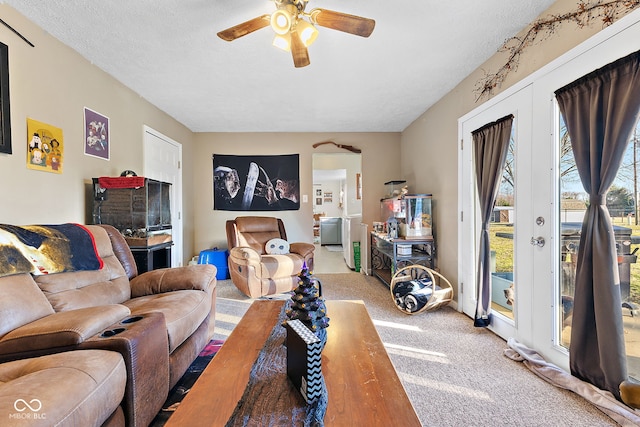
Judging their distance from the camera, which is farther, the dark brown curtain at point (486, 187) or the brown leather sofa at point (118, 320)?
the dark brown curtain at point (486, 187)

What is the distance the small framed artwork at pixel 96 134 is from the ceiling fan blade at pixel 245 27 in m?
1.58

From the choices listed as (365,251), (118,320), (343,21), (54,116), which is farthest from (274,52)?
(365,251)

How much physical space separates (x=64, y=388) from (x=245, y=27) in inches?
74.5

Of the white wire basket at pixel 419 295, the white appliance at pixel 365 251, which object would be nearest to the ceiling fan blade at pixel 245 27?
the white wire basket at pixel 419 295

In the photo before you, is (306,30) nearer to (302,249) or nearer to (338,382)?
(338,382)

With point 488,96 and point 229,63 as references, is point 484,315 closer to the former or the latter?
point 488,96

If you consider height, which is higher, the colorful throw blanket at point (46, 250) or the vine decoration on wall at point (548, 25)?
the vine decoration on wall at point (548, 25)

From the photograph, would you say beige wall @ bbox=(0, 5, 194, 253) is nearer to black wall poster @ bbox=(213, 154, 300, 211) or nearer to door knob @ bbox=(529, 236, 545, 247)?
black wall poster @ bbox=(213, 154, 300, 211)

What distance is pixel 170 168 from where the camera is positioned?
→ 391 cm

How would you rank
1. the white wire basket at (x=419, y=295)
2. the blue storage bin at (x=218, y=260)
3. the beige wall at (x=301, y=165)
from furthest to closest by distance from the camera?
1. the beige wall at (x=301, y=165)
2. the blue storage bin at (x=218, y=260)
3. the white wire basket at (x=419, y=295)

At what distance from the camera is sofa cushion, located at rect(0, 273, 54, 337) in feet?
4.08

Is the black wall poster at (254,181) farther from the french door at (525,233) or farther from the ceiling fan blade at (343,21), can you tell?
the ceiling fan blade at (343,21)

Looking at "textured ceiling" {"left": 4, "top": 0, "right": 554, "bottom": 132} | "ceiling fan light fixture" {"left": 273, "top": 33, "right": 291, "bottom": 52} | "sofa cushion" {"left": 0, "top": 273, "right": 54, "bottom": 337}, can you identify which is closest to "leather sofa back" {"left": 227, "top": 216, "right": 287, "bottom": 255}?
"textured ceiling" {"left": 4, "top": 0, "right": 554, "bottom": 132}

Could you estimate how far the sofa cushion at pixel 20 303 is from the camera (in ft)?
4.08
